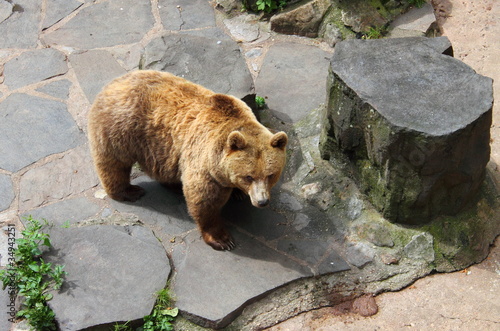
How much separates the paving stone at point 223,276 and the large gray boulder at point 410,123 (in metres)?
1.24

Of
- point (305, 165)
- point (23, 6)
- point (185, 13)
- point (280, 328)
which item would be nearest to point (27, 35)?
point (23, 6)

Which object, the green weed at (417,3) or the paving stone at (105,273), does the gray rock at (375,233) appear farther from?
the green weed at (417,3)

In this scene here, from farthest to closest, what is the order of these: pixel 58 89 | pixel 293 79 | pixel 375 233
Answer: pixel 293 79
pixel 58 89
pixel 375 233

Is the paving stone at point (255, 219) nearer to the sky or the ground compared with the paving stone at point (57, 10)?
nearer to the ground

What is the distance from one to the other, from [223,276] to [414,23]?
4625 millimetres

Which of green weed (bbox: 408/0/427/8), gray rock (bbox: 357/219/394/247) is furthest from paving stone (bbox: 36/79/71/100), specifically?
green weed (bbox: 408/0/427/8)

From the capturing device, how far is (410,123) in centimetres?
496

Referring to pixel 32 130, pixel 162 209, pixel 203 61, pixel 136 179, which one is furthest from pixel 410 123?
pixel 32 130

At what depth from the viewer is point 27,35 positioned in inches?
320

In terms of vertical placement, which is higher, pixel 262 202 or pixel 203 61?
pixel 262 202

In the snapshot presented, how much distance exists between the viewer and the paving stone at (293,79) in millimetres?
7023

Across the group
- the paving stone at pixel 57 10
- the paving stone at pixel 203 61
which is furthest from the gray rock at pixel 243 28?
the paving stone at pixel 57 10

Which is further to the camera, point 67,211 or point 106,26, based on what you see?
point 106,26

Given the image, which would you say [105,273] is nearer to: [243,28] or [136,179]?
[136,179]
